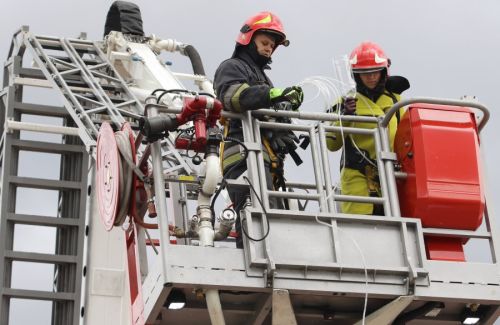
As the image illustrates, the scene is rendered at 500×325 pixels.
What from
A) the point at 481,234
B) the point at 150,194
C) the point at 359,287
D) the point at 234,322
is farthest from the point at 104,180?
the point at 481,234

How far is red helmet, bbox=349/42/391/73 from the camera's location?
1255 centimetres

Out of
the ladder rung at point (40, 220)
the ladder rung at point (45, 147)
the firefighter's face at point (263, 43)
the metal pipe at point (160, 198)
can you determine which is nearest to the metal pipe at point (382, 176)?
the firefighter's face at point (263, 43)

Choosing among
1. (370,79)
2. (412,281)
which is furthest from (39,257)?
(412,281)

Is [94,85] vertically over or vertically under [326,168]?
over

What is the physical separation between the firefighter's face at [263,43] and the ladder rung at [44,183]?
3.57m

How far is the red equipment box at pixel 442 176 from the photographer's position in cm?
1170

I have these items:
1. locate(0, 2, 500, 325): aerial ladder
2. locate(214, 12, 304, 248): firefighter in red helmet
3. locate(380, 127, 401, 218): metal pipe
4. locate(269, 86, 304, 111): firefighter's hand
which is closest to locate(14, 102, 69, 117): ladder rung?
locate(0, 2, 500, 325): aerial ladder

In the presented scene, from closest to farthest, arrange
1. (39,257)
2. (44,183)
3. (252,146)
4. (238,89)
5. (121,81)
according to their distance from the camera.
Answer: (252,146)
(238,89)
(39,257)
(44,183)
(121,81)

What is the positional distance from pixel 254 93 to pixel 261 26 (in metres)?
0.98

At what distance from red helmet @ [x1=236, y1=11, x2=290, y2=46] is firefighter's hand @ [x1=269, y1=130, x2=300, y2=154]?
2.99ft

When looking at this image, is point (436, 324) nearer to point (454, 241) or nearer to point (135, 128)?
point (454, 241)

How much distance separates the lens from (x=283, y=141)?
39.8 feet

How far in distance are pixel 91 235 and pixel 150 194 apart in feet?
9.04

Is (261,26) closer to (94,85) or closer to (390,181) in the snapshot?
(390,181)
